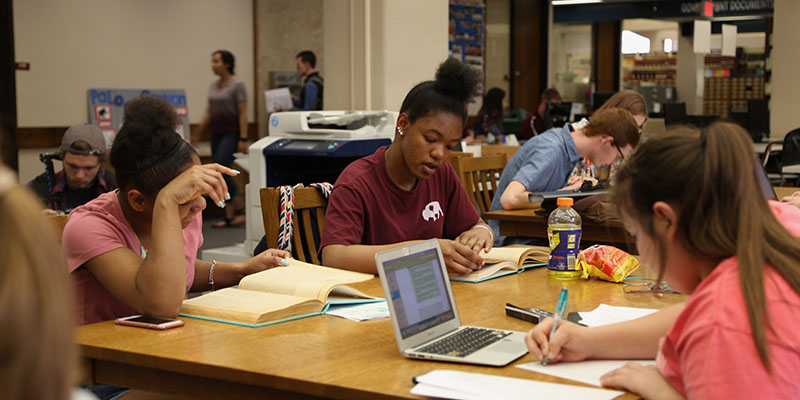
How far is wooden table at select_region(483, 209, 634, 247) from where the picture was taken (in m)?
3.32

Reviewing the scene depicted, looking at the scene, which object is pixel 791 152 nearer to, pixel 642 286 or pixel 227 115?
pixel 227 115

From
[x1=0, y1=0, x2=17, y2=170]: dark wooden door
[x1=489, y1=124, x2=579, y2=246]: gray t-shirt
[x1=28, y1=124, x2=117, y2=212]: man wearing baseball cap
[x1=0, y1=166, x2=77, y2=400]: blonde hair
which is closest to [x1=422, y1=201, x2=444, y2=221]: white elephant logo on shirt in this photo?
[x1=489, y1=124, x2=579, y2=246]: gray t-shirt

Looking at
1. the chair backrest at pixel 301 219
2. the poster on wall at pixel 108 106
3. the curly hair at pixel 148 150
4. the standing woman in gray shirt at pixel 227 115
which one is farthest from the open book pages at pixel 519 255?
the standing woman in gray shirt at pixel 227 115

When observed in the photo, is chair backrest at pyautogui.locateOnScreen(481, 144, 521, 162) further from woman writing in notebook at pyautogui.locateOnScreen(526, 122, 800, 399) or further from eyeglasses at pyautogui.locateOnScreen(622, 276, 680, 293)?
woman writing in notebook at pyautogui.locateOnScreen(526, 122, 800, 399)

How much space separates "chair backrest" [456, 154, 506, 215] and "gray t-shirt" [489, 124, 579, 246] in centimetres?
29

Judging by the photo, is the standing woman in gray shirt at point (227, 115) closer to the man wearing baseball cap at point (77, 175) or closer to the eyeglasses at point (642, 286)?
the man wearing baseball cap at point (77, 175)

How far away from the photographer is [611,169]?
162 inches

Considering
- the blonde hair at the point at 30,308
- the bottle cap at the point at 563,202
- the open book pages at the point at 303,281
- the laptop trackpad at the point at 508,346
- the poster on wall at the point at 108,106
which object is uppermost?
the poster on wall at the point at 108,106

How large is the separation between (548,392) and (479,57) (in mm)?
12068

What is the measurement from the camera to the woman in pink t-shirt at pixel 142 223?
6.16 ft

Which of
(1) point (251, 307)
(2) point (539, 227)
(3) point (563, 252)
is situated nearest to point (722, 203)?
(1) point (251, 307)

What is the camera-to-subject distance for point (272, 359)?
152 cm

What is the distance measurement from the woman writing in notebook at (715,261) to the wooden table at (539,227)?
191 cm

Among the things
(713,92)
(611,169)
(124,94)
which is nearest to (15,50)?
(124,94)
